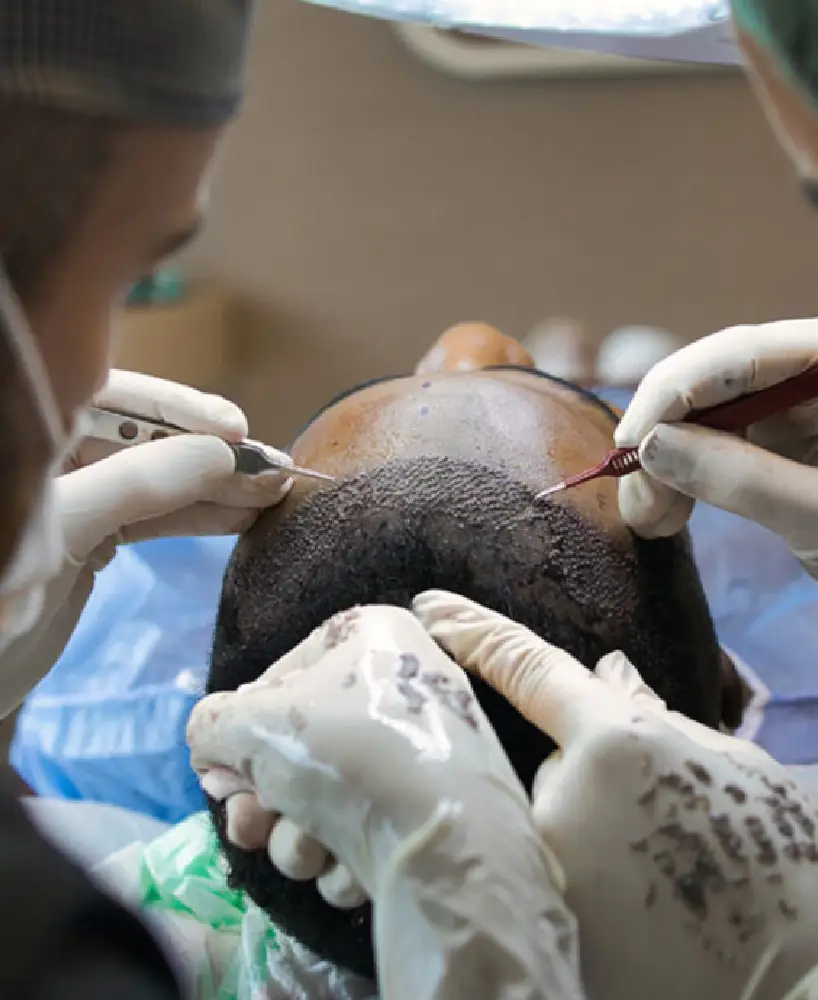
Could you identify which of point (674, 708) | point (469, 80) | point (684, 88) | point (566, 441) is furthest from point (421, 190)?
point (674, 708)

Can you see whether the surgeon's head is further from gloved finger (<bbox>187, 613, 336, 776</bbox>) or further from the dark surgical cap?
gloved finger (<bbox>187, 613, 336, 776</bbox>)

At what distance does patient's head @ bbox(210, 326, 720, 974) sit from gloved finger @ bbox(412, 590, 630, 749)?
4 centimetres

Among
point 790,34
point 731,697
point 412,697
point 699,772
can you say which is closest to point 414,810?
point 412,697

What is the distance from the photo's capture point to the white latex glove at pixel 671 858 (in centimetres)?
64

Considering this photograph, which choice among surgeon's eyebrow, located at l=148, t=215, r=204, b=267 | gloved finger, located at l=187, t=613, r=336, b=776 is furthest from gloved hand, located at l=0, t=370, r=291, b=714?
surgeon's eyebrow, located at l=148, t=215, r=204, b=267

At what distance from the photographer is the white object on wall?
2010 millimetres

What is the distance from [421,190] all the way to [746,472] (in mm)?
1543

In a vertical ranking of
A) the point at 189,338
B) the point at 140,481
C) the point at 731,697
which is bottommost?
the point at 189,338

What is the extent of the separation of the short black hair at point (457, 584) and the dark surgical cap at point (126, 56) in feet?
1.39

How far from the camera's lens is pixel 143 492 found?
90 centimetres

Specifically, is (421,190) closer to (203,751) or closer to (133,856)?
(133,856)

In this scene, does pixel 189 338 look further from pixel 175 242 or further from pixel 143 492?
pixel 175 242

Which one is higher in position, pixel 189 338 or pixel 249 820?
pixel 249 820

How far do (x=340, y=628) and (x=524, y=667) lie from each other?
0.13m
